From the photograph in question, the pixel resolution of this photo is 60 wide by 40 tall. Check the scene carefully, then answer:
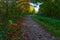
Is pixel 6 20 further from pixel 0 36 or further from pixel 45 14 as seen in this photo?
pixel 45 14

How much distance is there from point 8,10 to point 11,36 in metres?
5.26

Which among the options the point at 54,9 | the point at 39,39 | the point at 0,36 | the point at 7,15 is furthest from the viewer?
the point at 54,9

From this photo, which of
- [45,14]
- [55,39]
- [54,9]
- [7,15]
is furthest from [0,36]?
[45,14]

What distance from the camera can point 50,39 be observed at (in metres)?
10.3

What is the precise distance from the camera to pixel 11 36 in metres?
8.28

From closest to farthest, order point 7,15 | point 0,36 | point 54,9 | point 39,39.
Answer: point 0,36
point 39,39
point 7,15
point 54,9

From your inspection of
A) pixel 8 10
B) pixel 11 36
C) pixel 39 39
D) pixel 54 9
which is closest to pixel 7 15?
pixel 8 10

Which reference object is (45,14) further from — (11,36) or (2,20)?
(11,36)

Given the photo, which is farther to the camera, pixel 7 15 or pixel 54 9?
pixel 54 9

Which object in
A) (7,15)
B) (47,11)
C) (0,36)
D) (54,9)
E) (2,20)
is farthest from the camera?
(47,11)

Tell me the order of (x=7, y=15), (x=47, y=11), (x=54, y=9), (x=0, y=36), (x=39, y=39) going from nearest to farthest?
(x=0, y=36) → (x=39, y=39) → (x=7, y=15) → (x=54, y=9) → (x=47, y=11)

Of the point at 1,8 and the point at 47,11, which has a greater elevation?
the point at 1,8

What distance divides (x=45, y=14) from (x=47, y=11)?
1.96 m

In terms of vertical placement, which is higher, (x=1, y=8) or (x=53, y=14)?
(x=1, y=8)
